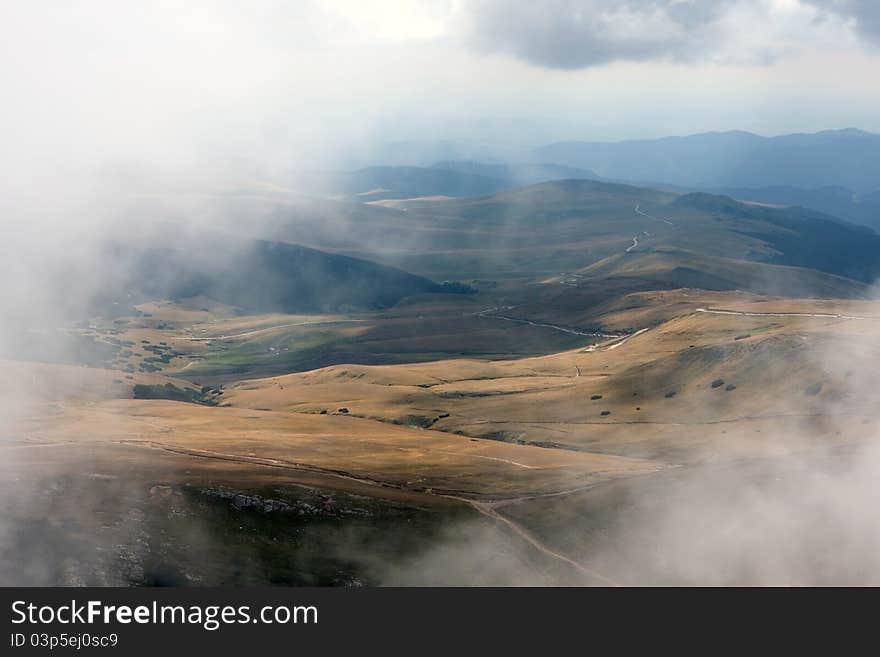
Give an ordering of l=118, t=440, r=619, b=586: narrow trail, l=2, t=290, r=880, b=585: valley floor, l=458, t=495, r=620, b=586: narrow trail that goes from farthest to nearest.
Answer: l=118, t=440, r=619, b=586: narrow trail < l=458, t=495, r=620, b=586: narrow trail < l=2, t=290, r=880, b=585: valley floor

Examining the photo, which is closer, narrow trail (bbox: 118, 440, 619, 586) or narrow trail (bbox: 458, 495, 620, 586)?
narrow trail (bbox: 458, 495, 620, 586)

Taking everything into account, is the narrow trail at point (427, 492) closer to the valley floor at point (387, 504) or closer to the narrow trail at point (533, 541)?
the narrow trail at point (533, 541)

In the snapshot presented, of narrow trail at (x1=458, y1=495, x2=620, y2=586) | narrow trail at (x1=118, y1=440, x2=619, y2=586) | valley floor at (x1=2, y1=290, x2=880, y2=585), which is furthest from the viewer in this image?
narrow trail at (x1=118, y1=440, x2=619, y2=586)

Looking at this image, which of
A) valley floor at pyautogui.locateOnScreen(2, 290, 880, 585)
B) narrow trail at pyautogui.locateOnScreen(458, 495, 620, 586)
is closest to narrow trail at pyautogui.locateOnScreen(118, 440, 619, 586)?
narrow trail at pyautogui.locateOnScreen(458, 495, 620, 586)

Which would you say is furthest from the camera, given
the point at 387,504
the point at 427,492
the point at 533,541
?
the point at 427,492

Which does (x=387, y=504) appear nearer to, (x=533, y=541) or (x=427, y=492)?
(x=427, y=492)

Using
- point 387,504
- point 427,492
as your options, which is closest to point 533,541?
point 387,504

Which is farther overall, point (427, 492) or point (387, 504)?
point (427, 492)

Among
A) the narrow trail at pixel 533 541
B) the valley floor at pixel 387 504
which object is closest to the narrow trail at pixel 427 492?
the narrow trail at pixel 533 541

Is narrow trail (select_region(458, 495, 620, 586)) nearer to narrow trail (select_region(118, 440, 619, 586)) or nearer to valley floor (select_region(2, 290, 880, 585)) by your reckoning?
Answer: narrow trail (select_region(118, 440, 619, 586))

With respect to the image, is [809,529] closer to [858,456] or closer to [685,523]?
[685,523]

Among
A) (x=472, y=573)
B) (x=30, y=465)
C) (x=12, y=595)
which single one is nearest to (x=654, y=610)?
(x=472, y=573)
